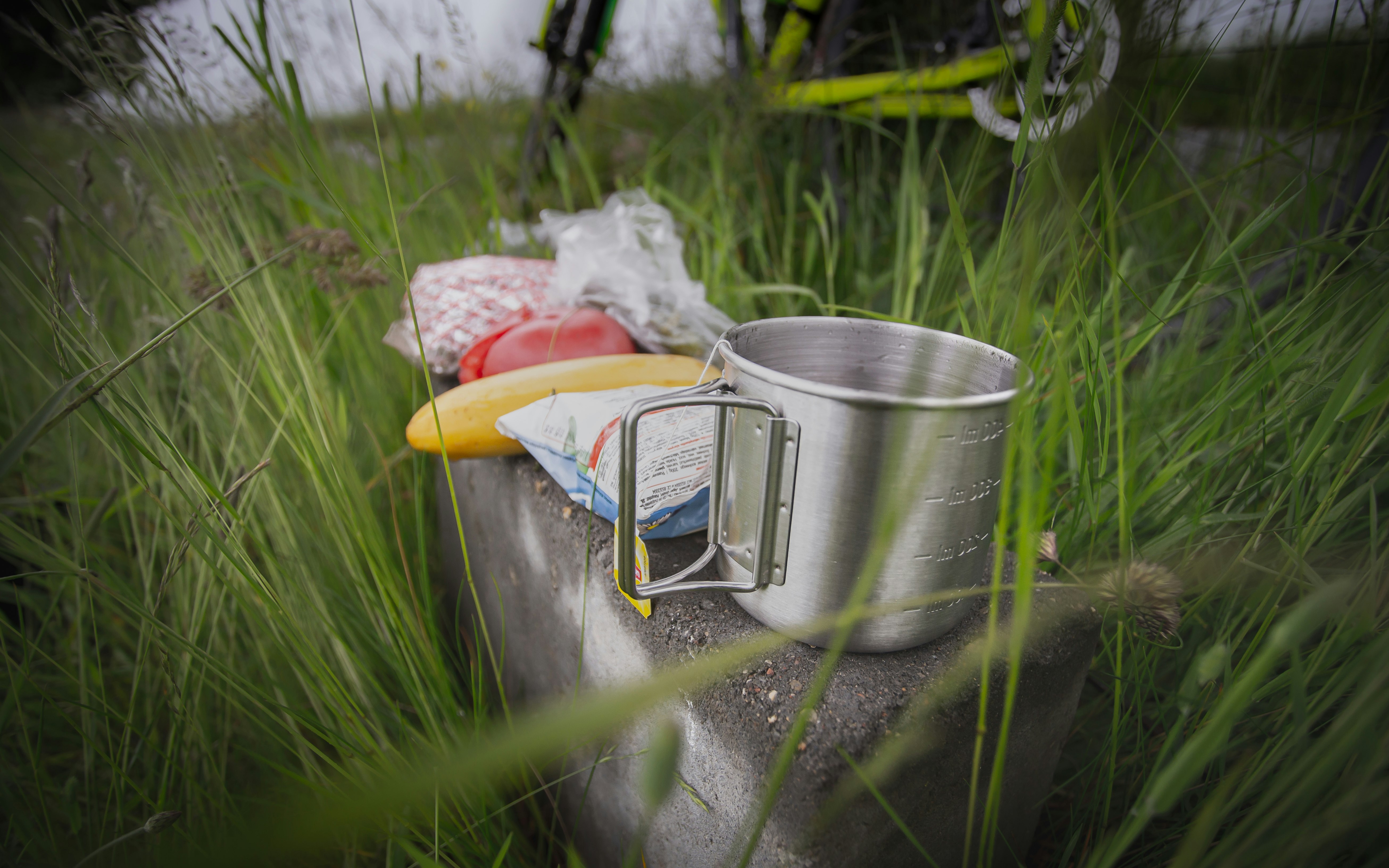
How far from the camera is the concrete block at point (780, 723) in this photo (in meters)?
0.52

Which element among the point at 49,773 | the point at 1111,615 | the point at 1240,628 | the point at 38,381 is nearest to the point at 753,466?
the point at 1111,615

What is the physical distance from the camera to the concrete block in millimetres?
520

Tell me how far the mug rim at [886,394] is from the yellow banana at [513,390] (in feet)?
1.00

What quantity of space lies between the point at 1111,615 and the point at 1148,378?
568 millimetres

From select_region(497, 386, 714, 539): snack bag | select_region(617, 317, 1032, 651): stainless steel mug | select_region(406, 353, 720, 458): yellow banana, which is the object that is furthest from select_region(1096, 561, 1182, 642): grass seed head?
select_region(406, 353, 720, 458): yellow banana

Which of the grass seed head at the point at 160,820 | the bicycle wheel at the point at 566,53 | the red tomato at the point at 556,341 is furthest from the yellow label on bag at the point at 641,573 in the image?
the bicycle wheel at the point at 566,53

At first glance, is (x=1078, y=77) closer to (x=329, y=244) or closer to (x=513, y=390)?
(x=513, y=390)

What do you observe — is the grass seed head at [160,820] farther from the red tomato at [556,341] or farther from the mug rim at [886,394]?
the red tomato at [556,341]

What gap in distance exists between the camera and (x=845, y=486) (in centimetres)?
50

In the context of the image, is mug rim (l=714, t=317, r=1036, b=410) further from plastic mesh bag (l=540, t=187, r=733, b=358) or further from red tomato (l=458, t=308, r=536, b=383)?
red tomato (l=458, t=308, r=536, b=383)

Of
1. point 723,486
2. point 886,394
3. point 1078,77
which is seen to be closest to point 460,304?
point 723,486

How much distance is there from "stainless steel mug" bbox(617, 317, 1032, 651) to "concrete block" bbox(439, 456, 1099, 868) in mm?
44

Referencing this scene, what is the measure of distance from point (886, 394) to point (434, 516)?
1.09 m

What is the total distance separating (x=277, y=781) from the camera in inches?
32.5
